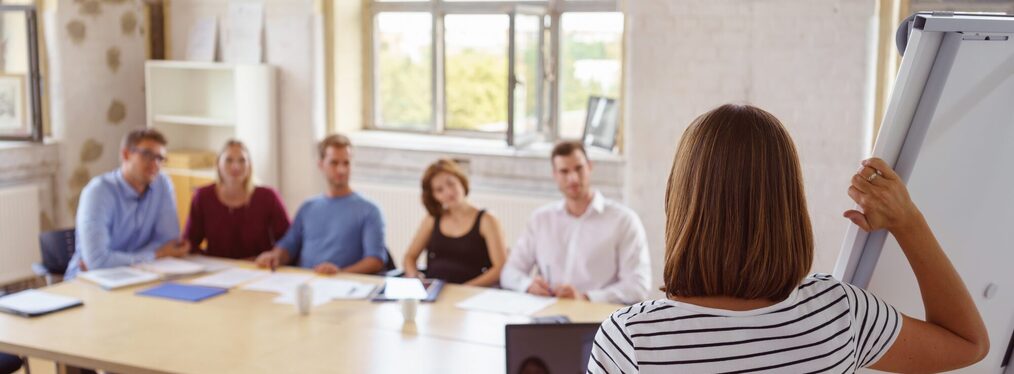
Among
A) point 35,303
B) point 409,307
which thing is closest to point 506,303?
point 409,307

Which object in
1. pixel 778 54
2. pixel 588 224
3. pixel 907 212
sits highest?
pixel 778 54

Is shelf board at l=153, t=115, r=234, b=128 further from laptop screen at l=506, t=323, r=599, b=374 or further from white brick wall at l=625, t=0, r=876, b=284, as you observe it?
laptop screen at l=506, t=323, r=599, b=374

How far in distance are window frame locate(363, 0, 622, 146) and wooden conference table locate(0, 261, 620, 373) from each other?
98.6 inches

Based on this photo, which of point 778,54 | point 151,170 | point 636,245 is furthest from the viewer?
point 778,54

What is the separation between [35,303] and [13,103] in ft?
10.2

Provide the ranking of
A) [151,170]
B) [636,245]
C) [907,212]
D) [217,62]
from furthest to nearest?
[217,62]
[151,170]
[636,245]
[907,212]

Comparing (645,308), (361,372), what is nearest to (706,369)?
(645,308)

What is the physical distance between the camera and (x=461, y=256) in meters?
4.63

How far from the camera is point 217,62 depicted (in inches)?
280

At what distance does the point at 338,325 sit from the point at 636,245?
1.46 m

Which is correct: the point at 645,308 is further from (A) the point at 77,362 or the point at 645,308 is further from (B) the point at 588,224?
(B) the point at 588,224

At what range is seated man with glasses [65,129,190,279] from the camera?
4531mm

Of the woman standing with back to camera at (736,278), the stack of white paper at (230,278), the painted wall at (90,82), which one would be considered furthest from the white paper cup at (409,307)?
the painted wall at (90,82)

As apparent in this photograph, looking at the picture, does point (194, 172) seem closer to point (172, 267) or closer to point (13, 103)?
point (13, 103)
